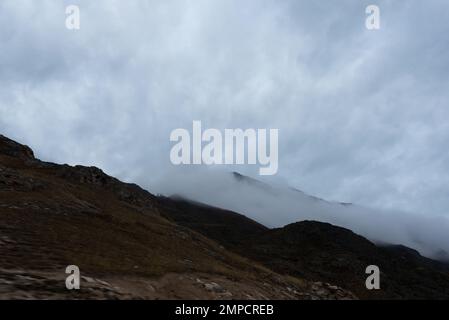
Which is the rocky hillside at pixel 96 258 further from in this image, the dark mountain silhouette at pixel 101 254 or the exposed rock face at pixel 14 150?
the exposed rock face at pixel 14 150

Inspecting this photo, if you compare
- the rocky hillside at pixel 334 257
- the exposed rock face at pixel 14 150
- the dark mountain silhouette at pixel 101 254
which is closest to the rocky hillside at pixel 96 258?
the dark mountain silhouette at pixel 101 254

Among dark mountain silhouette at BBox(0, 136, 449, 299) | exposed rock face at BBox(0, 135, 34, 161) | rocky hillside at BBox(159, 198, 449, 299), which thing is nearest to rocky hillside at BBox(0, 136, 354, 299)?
dark mountain silhouette at BBox(0, 136, 449, 299)

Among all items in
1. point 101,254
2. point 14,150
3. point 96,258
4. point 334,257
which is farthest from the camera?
point 334,257

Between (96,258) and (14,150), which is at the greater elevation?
(14,150)

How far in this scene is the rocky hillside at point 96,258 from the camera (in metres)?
16.5

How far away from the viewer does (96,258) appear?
21.9 meters

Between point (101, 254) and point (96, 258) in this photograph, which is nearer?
point (96, 258)

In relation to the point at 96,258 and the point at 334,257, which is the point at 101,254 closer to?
the point at 96,258

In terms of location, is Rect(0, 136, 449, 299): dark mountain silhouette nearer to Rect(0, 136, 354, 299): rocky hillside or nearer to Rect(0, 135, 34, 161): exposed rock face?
Rect(0, 136, 354, 299): rocky hillside

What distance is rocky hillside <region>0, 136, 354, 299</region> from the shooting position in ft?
54.0

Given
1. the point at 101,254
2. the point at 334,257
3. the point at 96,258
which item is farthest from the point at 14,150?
the point at 334,257
